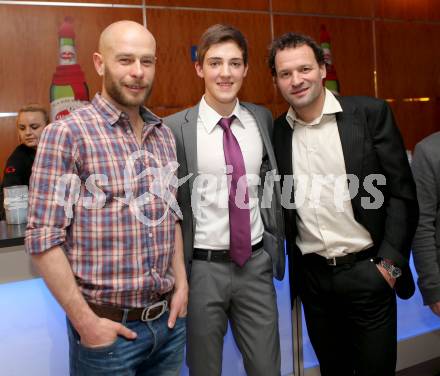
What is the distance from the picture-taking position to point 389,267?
163cm

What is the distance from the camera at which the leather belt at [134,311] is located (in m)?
1.21

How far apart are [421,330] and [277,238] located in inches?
51.0

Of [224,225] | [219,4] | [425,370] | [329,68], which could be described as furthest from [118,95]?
[329,68]

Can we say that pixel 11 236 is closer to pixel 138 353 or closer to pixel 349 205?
pixel 138 353

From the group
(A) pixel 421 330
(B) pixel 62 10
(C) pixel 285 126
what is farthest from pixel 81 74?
(A) pixel 421 330

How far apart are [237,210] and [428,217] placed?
783 millimetres

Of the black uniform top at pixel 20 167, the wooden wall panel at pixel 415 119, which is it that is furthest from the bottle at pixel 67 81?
the wooden wall panel at pixel 415 119

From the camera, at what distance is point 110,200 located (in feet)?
4.00

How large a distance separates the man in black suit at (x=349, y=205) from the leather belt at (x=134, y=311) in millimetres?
650

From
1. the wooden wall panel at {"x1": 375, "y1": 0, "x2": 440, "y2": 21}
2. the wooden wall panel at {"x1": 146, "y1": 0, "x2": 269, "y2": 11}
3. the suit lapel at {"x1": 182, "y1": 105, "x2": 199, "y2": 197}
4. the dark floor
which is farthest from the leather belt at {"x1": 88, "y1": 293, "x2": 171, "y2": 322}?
the wooden wall panel at {"x1": 375, "y1": 0, "x2": 440, "y2": 21}

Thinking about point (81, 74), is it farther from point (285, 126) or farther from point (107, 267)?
point (107, 267)

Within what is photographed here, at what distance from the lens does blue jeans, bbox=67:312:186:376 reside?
47.2 inches

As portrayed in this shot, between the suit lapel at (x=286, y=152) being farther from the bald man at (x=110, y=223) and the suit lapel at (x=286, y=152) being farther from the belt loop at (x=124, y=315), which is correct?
the belt loop at (x=124, y=315)

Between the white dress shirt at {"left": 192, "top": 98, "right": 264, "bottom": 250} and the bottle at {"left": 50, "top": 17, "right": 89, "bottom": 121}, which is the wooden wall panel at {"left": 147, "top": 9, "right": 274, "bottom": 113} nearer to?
the bottle at {"left": 50, "top": 17, "right": 89, "bottom": 121}
